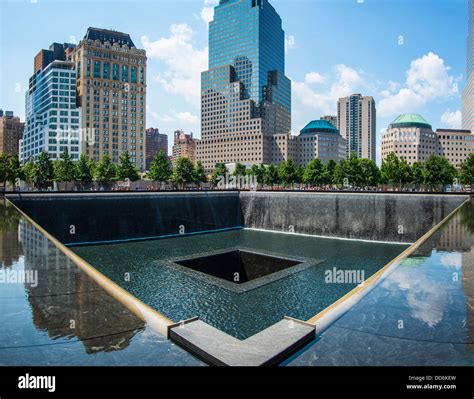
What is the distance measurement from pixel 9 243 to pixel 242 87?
145 metres

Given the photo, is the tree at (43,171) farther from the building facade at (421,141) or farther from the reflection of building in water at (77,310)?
the building facade at (421,141)

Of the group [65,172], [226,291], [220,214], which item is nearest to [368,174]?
[220,214]

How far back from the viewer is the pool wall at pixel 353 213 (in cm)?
3275

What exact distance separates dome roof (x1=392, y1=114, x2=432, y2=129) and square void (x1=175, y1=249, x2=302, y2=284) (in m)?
142

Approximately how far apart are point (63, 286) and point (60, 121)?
117 meters

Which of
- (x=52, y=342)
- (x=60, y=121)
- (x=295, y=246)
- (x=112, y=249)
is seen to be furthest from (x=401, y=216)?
(x=60, y=121)

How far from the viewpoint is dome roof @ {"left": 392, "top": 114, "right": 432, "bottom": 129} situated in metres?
147

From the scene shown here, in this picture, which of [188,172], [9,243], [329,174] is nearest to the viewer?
[9,243]

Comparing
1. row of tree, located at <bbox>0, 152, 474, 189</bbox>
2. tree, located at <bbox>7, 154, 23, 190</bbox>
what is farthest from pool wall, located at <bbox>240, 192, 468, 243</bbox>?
tree, located at <bbox>7, 154, 23, 190</bbox>

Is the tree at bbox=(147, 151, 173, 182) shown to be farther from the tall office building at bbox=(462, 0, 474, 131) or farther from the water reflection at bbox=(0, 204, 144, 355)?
the tall office building at bbox=(462, 0, 474, 131)

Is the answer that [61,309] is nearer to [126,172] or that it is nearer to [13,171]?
[13,171]

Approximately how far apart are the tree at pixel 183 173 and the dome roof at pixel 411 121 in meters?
111

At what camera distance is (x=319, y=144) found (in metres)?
147

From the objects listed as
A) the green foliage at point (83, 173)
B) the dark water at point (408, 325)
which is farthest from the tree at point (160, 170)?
the dark water at point (408, 325)
